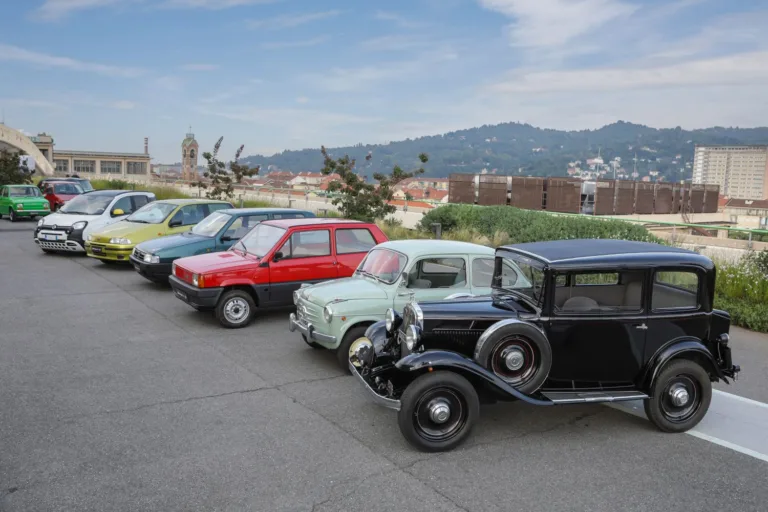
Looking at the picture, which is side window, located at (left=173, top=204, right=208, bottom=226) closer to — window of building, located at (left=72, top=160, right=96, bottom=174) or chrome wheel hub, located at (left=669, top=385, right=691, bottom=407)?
chrome wheel hub, located at (left=669, top=385, right=691, bottom=407)

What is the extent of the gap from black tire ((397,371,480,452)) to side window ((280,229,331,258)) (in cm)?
507

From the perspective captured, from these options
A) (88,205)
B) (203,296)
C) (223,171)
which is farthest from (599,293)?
(223,171)

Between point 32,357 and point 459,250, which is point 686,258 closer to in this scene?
point 459,250

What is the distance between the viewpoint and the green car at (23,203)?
26.7 meters

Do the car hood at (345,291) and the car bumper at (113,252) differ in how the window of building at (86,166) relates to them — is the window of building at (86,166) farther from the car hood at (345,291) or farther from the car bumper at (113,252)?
the car hood at (345,291)

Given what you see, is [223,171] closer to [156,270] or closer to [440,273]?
[156,270]

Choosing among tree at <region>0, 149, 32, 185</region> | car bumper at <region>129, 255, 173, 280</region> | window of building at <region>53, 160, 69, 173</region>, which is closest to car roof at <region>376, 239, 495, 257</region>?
car bumper at <region>129, 255, 173, 280</region>

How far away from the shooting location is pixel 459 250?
8.14m

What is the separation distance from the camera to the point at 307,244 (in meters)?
10.2

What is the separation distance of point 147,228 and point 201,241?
3.10 meters

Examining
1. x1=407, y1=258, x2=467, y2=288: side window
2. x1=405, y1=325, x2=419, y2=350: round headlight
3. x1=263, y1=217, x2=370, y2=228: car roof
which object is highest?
x1=263, y1=217, x2=370, y2=228: car roof

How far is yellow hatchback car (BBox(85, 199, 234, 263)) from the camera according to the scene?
48.0ft

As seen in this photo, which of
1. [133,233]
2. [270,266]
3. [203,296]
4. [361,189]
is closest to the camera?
[203,296]

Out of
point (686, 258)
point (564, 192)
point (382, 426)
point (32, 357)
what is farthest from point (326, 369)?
point (564, 192)
